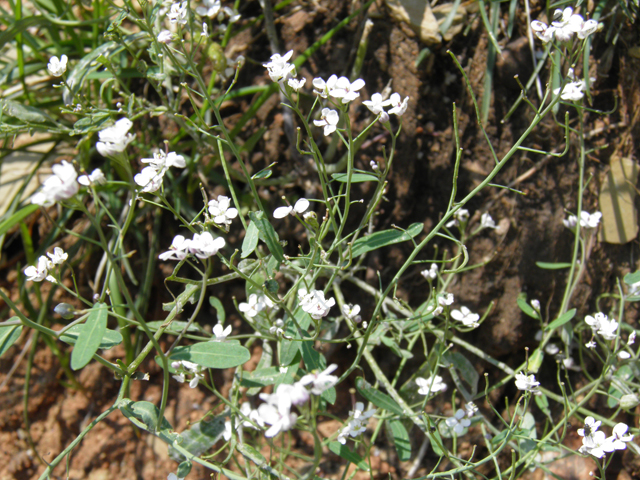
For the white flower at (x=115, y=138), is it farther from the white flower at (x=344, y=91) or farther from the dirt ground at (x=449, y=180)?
the dirt ground at (x=449, y=180)

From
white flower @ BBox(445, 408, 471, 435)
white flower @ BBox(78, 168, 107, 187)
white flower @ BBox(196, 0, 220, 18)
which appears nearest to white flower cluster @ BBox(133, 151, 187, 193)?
white flower @ BBox(78, 168, 107, 187)

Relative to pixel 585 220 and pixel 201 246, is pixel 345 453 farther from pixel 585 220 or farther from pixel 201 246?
pixel 585 220

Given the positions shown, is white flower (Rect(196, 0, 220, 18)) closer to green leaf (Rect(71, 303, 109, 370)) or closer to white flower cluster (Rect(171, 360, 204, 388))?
green leaf (Rect(71, 303, 109, 370))

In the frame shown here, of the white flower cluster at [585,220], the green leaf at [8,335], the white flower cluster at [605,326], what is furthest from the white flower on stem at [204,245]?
the white flower cluster at [585,220]

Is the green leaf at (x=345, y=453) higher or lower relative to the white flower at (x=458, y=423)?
higher

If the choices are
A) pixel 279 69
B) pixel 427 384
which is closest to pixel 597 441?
pixel 427 384

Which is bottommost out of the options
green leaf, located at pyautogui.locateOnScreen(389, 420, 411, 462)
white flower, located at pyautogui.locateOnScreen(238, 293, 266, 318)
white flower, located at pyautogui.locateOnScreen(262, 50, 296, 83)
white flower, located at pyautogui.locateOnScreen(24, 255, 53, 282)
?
green leaf, located at pyautogui.locateOnScreen(389, 420, 411, 462)
